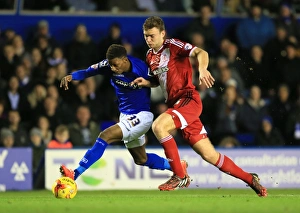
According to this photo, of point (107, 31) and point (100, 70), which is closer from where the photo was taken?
point (100, 70)

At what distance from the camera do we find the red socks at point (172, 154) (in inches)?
423

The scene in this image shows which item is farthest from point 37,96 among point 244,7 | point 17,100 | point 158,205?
point 158,205

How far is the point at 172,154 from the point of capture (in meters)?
10.8

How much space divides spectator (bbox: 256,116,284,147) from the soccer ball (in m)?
6.72

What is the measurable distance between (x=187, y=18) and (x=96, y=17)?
2065 mm

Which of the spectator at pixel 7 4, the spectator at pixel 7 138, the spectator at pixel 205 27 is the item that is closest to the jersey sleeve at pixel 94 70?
the spectator at pixel 7 138

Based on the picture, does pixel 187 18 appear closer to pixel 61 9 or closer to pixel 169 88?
pixel 61 9

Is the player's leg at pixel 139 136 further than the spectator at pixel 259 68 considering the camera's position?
No

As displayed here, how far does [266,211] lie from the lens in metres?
8.83

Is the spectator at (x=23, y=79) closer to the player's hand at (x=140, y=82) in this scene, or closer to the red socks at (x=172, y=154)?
the player's hand at (x=140, y=82)

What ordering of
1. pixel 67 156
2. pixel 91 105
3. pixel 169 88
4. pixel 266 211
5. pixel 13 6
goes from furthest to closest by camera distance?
1. pixel 13 6
2. pixel 91 105
3. pixel 67 156
4. pixel 169 88
5. pixel 266 211

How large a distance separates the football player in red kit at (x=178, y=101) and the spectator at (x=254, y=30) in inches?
311

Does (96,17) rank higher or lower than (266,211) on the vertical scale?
higher

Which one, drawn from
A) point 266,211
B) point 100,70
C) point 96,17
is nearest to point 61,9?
point 96,17
